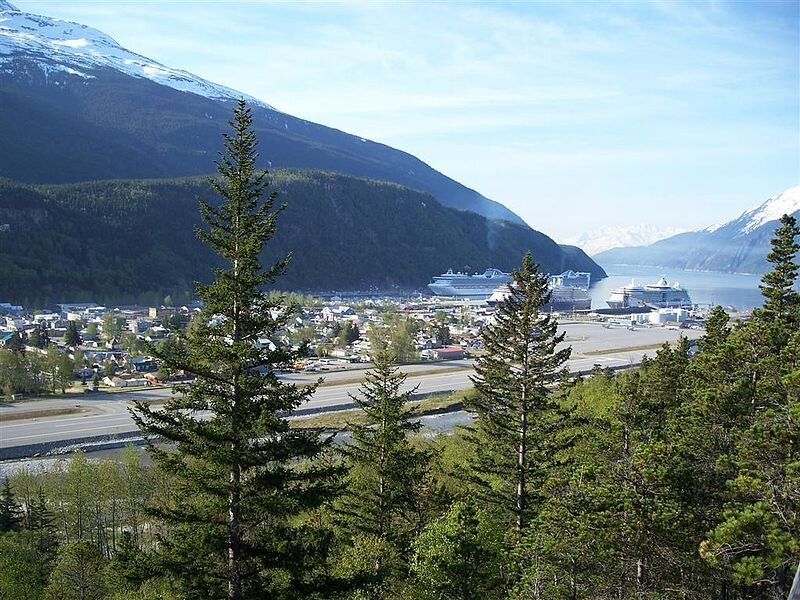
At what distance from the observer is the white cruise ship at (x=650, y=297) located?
349ft

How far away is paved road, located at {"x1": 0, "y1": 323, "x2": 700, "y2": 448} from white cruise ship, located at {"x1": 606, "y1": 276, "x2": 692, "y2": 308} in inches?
1481

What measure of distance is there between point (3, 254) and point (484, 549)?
97.8m

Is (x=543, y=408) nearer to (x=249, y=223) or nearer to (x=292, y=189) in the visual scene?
(x=249, y=223)

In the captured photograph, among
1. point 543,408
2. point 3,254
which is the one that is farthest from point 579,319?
point 543,408

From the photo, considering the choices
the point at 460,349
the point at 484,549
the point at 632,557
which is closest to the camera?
the point at 632,557

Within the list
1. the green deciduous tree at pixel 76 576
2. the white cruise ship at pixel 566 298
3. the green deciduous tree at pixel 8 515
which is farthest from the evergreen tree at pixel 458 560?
the white cruise ship at pixel 566 298

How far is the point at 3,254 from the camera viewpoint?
292 feet

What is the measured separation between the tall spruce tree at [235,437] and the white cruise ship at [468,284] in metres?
121

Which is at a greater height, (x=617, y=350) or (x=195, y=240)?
(x=195, y=240)

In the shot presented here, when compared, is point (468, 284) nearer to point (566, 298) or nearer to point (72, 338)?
point (566, 298)

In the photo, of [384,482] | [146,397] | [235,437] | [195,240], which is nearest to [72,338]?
[146,397]

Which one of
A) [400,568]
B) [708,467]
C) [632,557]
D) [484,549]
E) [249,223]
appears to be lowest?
[400,568]

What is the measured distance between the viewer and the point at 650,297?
108 m

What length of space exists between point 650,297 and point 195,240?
82430mm
